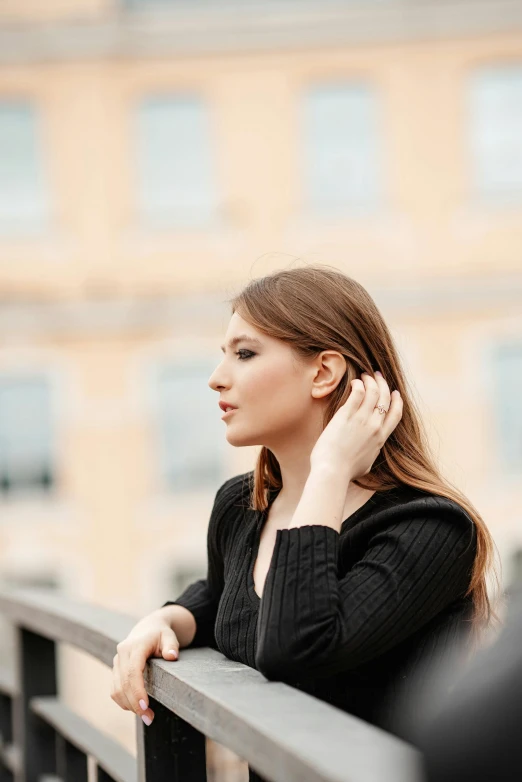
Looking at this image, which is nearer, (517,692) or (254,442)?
(517,692)

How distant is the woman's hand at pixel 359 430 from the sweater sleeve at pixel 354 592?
0.12 meters

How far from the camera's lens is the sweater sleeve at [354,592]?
1.55 metres

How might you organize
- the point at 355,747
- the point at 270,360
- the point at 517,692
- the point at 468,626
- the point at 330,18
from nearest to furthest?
the point at 517,692, the point at 355,747, the point at 468,626, the point at 270,360, the point at 330,18

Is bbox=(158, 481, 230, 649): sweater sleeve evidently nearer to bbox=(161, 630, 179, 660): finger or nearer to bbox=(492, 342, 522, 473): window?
bbox=(161, 630, 179, 660): finger

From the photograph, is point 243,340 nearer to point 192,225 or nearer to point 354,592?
point 354,592

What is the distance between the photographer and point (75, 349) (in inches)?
615

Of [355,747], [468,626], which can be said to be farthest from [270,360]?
[355,747]

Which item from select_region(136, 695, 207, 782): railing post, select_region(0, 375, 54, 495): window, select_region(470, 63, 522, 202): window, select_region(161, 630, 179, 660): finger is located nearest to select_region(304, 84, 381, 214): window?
select_region(470, 63, 522, 202): window

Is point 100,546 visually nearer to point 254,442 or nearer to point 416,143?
point 416,143

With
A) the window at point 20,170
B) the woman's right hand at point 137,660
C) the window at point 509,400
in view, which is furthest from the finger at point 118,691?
the window at point 509,400

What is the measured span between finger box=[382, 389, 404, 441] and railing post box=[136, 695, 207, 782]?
0.51 m

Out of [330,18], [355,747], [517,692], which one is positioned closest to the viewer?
[517,692]

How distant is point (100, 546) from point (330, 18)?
7.21m

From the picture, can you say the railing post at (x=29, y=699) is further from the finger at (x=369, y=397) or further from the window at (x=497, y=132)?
the window at (x=497, y=132)
